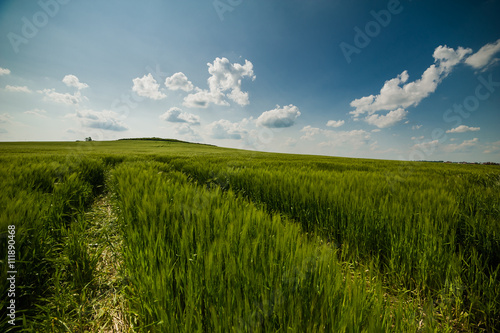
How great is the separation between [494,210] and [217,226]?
287cm

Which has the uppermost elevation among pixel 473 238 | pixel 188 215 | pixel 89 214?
pixel 188 215

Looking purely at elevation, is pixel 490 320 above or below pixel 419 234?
below

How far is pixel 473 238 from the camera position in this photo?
1737 mm

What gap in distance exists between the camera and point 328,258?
106cm

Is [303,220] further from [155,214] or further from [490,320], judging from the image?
[155,214]

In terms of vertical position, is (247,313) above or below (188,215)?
below

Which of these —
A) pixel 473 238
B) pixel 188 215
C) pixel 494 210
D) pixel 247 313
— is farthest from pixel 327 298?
pixel 494 210

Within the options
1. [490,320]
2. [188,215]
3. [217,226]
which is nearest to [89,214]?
[188,215]

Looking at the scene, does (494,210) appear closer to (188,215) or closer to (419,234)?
(419,234)

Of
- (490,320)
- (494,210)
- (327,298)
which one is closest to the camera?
(327,298)

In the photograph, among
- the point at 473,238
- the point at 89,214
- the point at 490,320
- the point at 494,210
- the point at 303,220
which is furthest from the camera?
the point at 89,214

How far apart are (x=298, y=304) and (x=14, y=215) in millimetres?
2141

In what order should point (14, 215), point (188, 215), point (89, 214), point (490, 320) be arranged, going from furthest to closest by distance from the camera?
point (89, 214) → point (188, 215) → point (14, 215) → point (490, 320)

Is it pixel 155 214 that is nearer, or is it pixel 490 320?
pixel 490 320
